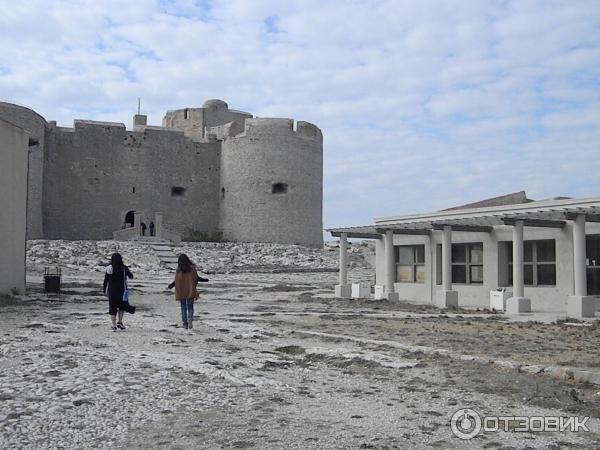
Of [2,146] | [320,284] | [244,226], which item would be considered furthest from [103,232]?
[2,146]

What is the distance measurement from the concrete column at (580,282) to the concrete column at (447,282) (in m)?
3.51

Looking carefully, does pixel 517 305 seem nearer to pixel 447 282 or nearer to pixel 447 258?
pixel 447 282

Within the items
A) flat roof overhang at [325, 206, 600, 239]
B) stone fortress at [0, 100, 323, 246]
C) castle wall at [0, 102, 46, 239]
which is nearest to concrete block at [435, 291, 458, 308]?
flat roof overhang at [325, 206, 600, 239]

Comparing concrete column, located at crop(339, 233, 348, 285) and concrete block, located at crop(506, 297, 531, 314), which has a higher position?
concrete column, located at crop(339, 233, 348, 285)

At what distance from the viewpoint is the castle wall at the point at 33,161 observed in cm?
3728

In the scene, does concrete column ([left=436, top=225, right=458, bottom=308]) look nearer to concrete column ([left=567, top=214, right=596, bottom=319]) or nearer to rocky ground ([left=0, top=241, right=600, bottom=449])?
rocky ground ([left=0, top=241, right=600, bottom=449])

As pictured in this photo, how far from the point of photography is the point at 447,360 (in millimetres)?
8914

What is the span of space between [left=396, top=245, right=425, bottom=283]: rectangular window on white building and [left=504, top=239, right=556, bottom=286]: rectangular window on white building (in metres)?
3.73

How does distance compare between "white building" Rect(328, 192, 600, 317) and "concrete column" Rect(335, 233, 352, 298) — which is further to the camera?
"concrete column" Rect(335, 233, 352, 298)

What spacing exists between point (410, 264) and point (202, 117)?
3352 centimetres

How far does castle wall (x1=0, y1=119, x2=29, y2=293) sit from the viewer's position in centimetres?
1677

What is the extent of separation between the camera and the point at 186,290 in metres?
11.8

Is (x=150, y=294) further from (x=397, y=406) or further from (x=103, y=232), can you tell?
(x=103, y=232)

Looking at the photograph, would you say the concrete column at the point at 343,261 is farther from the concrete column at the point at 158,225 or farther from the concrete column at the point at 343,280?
the concrete column at the point at 158,225
